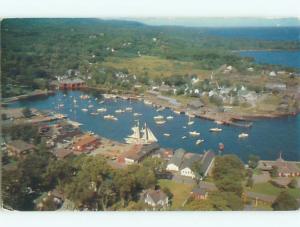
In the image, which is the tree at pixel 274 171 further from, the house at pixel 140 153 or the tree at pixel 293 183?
the house at pixel 140 153

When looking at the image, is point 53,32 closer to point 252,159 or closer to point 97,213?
point 97,213

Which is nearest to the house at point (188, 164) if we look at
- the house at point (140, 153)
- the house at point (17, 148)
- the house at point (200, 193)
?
the house at point (200, 193)

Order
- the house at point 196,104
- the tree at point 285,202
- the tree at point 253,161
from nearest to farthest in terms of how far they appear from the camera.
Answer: the tree at point 285,202
the tree at point 253,161
the house at point 196,104

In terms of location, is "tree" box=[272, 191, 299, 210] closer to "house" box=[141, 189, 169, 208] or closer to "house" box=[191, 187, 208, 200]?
"house" box=[191, 187, 208, 200]

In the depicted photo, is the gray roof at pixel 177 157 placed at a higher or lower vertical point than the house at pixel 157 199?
higher

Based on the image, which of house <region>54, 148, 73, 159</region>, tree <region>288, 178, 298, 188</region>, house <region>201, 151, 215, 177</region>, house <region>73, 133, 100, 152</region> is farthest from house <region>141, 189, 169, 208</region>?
tree <region>288, 178, 298, 188</region>

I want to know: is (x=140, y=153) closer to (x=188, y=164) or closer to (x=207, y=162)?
(x=188, y=164)

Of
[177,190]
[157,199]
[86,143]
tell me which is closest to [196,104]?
[177,190]

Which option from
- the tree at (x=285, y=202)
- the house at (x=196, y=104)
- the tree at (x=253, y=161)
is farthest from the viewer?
the house at (x=196, y=104)
